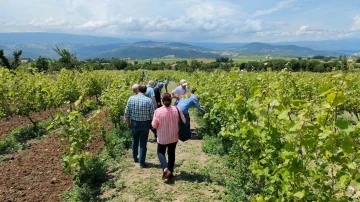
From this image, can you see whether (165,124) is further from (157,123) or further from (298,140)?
(298,140)

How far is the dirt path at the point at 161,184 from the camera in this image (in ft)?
21.9

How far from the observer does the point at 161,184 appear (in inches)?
285

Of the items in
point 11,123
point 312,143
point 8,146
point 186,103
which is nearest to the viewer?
point 312,143

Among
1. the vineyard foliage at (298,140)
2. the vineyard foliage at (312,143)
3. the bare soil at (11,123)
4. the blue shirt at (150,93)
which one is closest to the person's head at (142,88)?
the vineyard foliage at (298,140)

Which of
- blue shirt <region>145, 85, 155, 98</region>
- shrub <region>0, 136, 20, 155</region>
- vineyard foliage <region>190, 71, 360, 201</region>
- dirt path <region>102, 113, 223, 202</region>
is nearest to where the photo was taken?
vineyard foliage <region>190, 71, 360, 201</region>

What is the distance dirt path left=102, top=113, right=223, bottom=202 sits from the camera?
21.9ft

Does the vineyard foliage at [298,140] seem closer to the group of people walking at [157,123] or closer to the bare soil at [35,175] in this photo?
the bare soil at [35,175]

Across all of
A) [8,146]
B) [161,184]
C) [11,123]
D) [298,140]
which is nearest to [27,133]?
[8,146]

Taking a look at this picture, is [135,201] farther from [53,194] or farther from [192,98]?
[192,98]

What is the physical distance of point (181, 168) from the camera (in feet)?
27.1

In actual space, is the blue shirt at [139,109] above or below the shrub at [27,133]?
above

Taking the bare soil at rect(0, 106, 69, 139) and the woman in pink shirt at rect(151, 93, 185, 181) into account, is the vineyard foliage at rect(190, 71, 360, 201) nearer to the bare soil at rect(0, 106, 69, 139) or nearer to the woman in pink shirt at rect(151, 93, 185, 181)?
the woman in pink shirt at rect(151, 93, 185, 181)

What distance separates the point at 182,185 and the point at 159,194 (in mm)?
641

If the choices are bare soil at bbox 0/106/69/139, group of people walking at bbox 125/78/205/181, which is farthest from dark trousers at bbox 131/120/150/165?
bare soil at bbox 0/106/69/139
